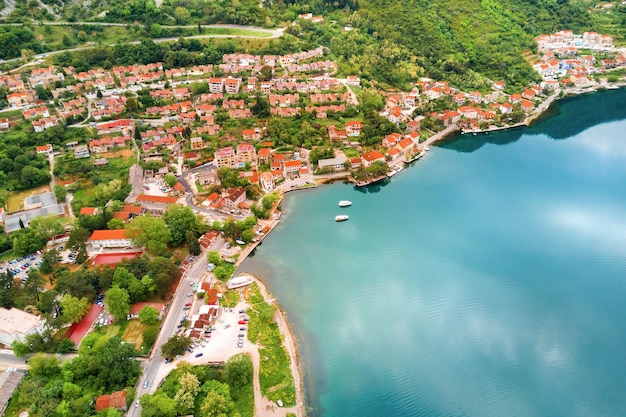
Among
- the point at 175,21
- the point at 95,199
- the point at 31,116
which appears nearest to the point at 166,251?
the point at 95,199

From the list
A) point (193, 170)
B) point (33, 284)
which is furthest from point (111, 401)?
point (193, 170)

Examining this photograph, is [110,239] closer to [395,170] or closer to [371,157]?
[371,157]

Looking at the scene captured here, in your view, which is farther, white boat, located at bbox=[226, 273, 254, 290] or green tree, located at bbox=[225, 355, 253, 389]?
white boat, located at bbox=[226, 273, 254, 290]

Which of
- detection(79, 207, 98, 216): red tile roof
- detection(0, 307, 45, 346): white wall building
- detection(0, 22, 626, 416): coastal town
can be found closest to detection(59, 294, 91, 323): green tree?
detection(0, 22, 626, 416): coastal town

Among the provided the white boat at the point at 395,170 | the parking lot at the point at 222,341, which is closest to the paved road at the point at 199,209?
the parking lot at the point at 222,341

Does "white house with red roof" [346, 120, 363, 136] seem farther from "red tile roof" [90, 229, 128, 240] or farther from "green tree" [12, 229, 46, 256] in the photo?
"green tree" [12, 229, 46, 256]

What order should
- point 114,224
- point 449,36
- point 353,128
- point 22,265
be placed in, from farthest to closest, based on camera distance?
point 449,36, point 353,128, point 114,224, point 22,265
